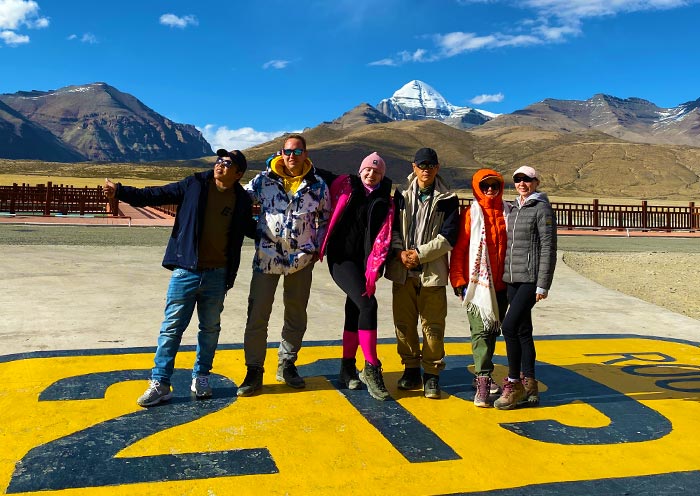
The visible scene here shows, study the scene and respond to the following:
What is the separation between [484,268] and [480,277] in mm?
66

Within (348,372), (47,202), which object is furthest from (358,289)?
(47,202)

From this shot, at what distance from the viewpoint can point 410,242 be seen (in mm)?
3967

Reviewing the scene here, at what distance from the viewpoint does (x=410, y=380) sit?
4074 millimetres

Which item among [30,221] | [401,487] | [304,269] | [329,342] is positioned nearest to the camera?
[401,487]

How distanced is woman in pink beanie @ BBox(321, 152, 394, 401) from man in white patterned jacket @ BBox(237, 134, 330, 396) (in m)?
0.13

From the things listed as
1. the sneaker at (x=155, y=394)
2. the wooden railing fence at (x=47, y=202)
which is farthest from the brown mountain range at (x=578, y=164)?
the sneaker at (x=155, y=394)

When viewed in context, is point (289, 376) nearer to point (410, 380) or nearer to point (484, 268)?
point (410, 380)

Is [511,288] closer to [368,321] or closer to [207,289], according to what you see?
[368,321]

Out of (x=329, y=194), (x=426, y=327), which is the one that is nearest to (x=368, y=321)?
(x=426, y=327)

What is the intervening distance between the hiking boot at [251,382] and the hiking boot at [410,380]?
0.99 metres

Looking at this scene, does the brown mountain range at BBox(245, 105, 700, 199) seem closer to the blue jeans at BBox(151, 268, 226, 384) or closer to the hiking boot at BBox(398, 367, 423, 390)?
the hiking boot at BBox(398, 367, 423, 390)

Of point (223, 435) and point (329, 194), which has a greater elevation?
point (329, 194)

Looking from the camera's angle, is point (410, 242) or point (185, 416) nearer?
point (185, 416)

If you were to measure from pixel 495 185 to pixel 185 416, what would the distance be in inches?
95.7
